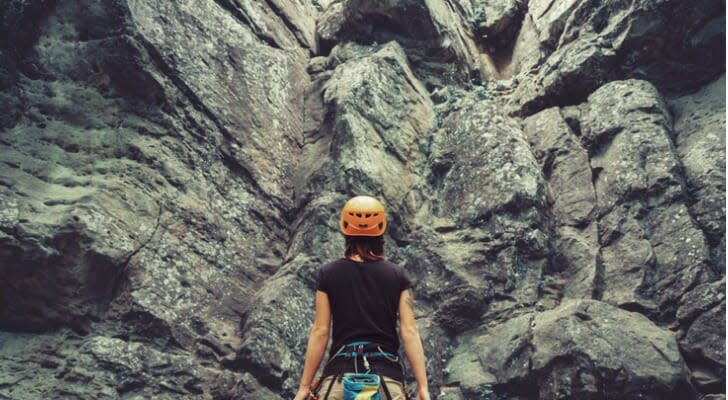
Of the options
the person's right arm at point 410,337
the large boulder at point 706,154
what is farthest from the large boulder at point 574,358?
the person's right arm at point 410,337

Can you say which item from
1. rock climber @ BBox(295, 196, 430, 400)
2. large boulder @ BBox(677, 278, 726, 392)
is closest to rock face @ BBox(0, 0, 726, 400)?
large boulder @ BBox(677, 278, 726, 392)

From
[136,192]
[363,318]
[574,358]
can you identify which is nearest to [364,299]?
[363,318]

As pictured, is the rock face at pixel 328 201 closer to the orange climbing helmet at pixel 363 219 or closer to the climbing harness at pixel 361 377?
the climbing harness at pixel 361 377

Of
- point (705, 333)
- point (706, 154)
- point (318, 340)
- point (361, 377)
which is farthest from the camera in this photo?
point (706, 154)

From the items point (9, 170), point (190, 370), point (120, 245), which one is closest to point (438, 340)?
point (190, 370)

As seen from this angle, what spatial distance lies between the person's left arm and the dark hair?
0.46 m

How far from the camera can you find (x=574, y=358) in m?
8.74

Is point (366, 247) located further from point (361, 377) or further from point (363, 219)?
point (361, 377)

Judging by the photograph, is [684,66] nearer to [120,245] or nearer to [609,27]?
[609,27]

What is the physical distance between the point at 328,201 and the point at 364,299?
6.51 m

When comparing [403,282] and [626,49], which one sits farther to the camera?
[626,49]

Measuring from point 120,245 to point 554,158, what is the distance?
28.2ft

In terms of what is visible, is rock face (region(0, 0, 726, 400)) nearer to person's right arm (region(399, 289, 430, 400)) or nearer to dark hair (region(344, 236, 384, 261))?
person's right arm (region(399, 289, 430, 400))

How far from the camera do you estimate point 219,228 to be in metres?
10.6
